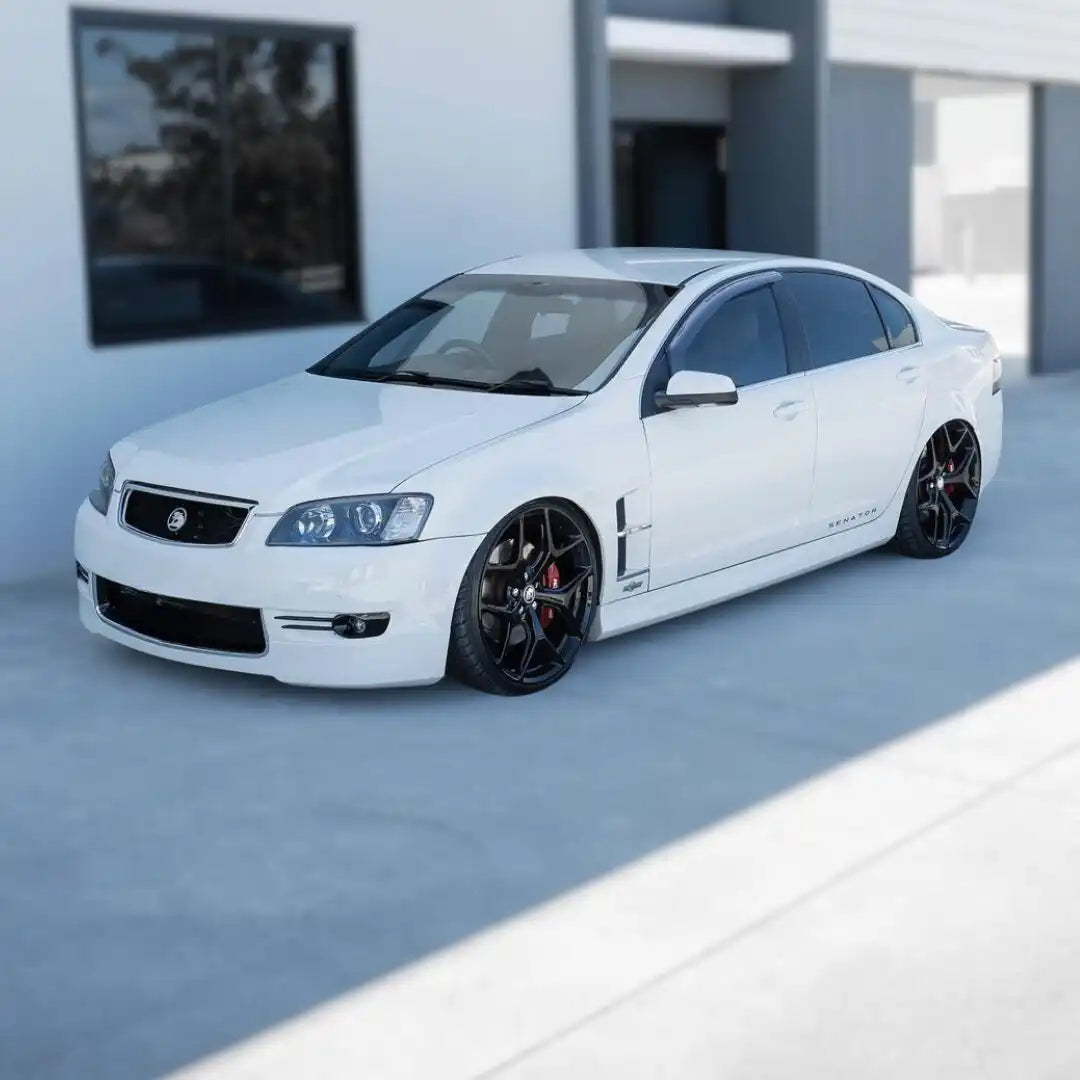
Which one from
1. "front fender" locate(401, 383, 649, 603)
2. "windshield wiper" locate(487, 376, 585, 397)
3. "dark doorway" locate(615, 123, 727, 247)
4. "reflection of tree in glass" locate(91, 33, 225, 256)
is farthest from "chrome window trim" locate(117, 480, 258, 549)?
"dark doorway" locate(615, 123, 727, 247)

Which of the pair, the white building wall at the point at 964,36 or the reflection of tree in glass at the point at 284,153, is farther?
the white building wall at the point at 964,36

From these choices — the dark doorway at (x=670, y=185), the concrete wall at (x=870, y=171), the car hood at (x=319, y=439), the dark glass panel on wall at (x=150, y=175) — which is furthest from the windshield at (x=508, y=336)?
the concrete wall at (x=870, y=171)

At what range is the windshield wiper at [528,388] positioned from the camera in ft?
22.4

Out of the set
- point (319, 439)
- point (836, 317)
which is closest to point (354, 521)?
point (319, 439)

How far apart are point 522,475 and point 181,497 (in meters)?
1.22

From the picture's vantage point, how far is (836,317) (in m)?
8.01

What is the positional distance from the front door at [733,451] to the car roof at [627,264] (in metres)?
0.22

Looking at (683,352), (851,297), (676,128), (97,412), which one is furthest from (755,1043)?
(676,128)

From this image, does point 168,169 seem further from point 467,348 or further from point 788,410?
point 788,410

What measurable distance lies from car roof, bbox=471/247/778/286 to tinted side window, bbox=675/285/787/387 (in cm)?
21

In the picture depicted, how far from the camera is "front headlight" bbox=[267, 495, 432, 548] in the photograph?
20.0 ft

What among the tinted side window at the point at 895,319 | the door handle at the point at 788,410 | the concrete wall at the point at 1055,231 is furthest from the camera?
the concrete wall at the point at 1055,231

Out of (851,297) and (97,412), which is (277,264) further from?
(851,297)

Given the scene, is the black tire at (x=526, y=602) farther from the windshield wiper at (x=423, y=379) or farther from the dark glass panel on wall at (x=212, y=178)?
the dark glass panel on wall at (x=212, y=178)
